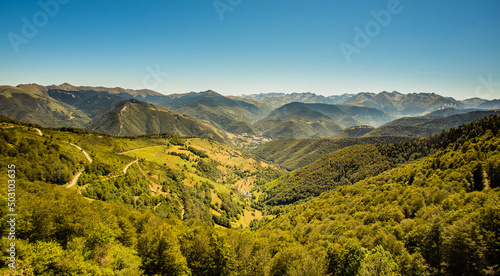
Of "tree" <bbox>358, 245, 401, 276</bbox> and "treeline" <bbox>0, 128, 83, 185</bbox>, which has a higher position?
"treeline" <bbox>0, 128, 83, 185</bbox>

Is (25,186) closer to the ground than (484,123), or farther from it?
closer to the ground

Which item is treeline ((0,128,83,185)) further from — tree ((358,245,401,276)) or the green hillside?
tree ((358,245,401,276))

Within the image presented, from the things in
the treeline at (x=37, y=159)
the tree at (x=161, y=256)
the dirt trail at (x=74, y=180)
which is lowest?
the tree at (x=161, y=256)

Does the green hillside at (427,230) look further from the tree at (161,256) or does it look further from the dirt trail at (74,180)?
the dirt trail at (74,180)

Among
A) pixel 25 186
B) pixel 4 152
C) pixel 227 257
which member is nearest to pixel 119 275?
pixel 227 257

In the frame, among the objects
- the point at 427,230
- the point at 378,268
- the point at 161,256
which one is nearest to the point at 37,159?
the point at 161,256

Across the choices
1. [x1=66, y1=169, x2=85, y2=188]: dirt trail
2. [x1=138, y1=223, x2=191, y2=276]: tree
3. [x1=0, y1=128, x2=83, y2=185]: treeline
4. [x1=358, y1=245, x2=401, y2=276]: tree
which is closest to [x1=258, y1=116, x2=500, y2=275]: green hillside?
[x1=358, y1=245, x2=401, y2=276]: tree

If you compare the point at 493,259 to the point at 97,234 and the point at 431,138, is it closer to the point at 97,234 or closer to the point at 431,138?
the point at 97,234

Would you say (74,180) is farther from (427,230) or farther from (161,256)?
(427,230)

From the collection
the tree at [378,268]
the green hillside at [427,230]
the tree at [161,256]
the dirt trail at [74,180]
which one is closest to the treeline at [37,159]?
the dirt trail at [74,180]

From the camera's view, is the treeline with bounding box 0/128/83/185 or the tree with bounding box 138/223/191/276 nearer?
the tree with bounding box 138/223/191/276

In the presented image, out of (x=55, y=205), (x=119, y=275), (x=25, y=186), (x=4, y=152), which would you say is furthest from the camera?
(x=4, y=152)
